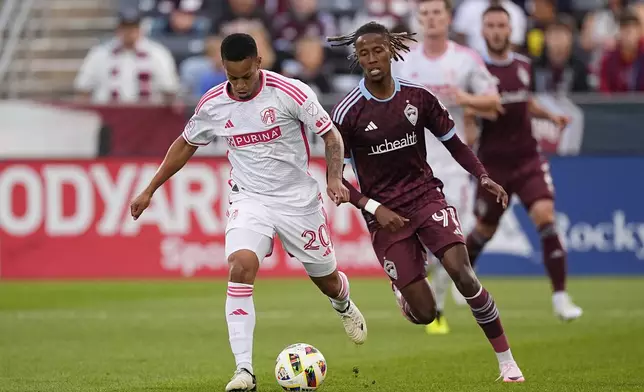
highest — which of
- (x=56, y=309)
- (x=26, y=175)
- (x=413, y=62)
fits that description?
(x=413, y=62)

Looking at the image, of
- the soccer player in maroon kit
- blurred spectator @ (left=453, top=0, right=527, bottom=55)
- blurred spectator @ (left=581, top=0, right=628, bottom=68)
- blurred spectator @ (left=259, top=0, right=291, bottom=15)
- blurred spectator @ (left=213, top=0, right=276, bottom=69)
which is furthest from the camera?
blurred spectator @ (left=259, top=0, right=291, bottom=15)

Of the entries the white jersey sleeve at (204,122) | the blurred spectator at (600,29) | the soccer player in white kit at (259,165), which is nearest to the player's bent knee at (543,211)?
the soccer player in white kit at (259,165)

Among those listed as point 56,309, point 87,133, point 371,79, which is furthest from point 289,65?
point 371,79

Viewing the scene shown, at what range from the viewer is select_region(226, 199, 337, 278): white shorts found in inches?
326

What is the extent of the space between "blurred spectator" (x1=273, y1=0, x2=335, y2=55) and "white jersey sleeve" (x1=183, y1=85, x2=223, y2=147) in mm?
11505

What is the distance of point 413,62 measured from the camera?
11.8 m

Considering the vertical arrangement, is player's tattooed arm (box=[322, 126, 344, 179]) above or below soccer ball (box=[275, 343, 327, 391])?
above

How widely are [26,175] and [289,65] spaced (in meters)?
4.46

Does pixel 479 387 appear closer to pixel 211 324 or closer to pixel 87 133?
pixel 211 324

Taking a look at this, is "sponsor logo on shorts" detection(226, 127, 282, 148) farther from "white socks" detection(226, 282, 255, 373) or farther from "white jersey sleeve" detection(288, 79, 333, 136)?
"white socks" detection(226, 282, 255, 373)

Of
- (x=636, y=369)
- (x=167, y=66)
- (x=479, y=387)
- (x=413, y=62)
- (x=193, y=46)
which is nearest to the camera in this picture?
(x=479, y=387)

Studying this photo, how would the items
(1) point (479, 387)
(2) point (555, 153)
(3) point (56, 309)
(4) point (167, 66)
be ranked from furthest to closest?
1. (4) point (167, 66)
2. (2) point (555, 153)
3. (3) point (56, 309)
4. (1) point (479, 387)

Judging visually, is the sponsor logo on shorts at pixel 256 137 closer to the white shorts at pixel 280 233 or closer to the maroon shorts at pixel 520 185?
the white shorts at pixel 280 233

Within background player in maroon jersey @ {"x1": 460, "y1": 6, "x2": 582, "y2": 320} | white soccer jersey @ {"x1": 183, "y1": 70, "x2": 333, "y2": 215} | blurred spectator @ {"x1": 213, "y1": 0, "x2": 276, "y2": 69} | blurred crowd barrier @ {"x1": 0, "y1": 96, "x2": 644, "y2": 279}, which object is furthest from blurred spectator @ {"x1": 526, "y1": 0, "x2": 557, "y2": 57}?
white soccer jersey @ {"x1": 183, "y1": 70, "x2": 333, "y2": 215}
